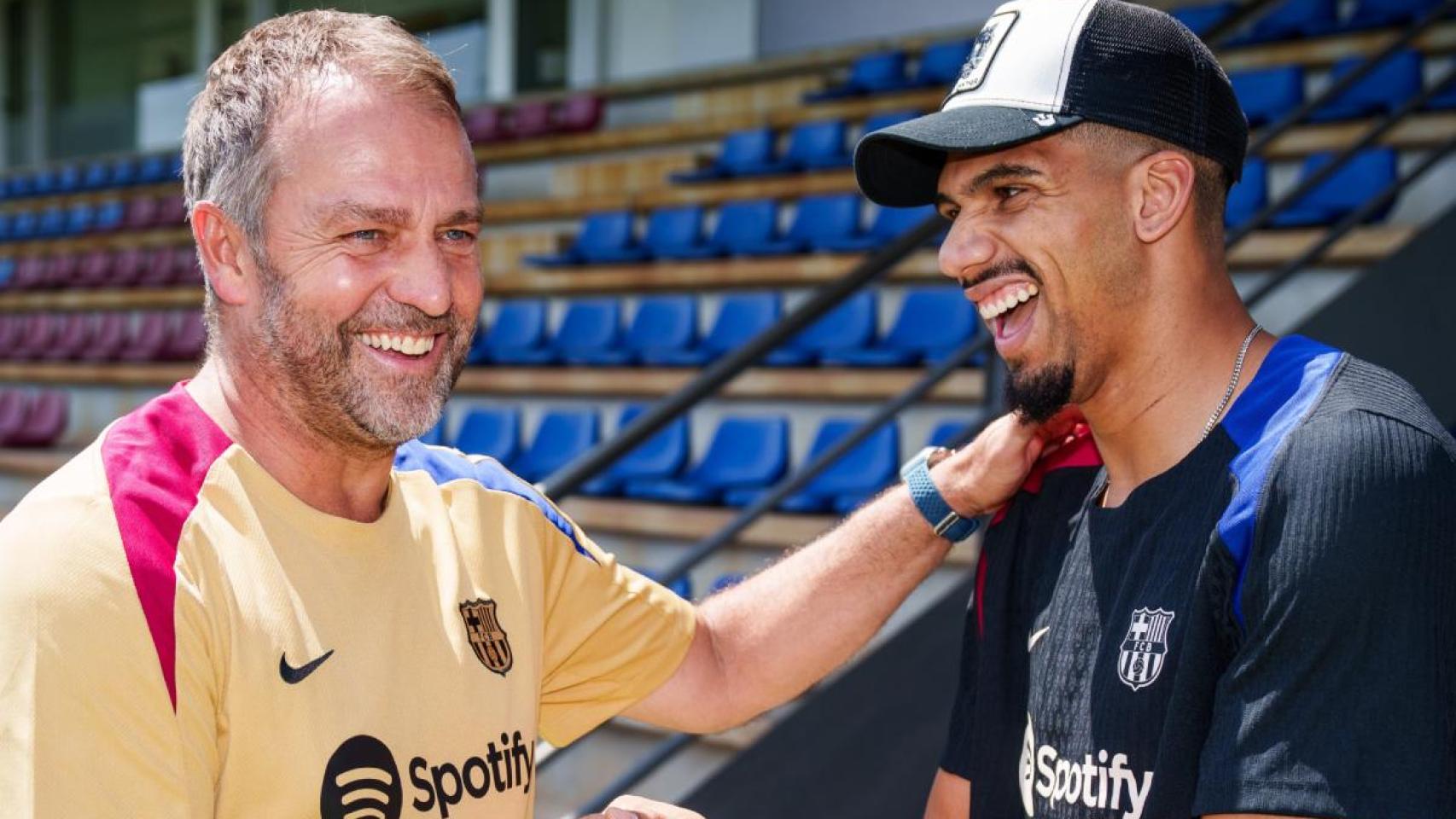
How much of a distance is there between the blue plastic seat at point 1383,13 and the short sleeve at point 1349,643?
19.1 ft

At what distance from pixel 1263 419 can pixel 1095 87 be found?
1.21ft

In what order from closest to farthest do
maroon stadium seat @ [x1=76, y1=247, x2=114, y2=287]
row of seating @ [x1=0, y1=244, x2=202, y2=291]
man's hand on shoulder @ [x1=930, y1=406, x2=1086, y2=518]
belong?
1. man's hand on shoulder @ [x1=930, y1=406, x2=1086, y2=518]
2. row of seating @ [x1=0, y1=244, x2=202, y2=291]
3. maroon stadium seat @ [x1=76, y1=247, x2=114, y2=287]

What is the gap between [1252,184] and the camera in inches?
219

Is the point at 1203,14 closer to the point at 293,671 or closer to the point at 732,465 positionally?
the point at 732,465

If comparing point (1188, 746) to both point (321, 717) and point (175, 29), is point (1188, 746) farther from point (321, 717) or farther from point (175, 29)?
point (175, 29)

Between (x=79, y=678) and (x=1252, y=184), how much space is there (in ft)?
17.2

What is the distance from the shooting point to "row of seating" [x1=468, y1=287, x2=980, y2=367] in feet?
18.9

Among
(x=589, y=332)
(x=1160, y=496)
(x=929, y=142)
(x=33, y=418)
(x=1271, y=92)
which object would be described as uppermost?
(x=1271, y=92)

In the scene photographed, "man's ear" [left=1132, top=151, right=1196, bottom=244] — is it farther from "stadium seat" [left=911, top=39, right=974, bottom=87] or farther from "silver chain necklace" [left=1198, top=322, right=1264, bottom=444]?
"stadium seat" [left=911, top=39, right=974, bottom=87]

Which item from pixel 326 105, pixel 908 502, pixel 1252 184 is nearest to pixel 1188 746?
pixel 908 502

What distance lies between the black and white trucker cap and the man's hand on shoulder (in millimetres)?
390

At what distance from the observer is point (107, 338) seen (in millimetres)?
11070

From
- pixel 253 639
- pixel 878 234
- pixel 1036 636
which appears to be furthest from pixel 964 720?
pixel 878 234

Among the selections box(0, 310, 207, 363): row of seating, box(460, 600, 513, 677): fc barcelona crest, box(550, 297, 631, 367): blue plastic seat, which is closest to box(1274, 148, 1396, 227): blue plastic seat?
box(550, 297, 631, 367): blue plastic seat
